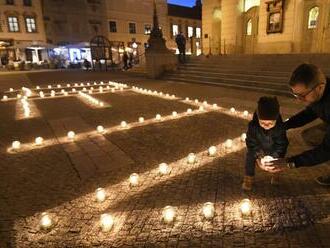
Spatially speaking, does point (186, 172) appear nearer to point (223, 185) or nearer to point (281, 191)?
point (223, 185)

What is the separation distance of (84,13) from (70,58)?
732cm

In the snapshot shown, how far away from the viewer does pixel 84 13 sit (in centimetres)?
4356

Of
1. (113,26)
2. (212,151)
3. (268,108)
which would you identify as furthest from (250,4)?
→ (113,26)

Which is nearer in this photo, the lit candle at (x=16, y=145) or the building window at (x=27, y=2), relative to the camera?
the lit candle at (x=16, y=145)

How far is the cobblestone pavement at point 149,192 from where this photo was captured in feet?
10.1

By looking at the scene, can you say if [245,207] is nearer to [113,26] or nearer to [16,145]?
[16,145]

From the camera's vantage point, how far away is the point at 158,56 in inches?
739

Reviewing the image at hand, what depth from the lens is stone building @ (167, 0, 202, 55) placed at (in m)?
53.7

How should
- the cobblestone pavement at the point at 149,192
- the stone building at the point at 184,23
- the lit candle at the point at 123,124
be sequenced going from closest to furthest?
the cobblestone pavement at the point at 149,192, the lit candle at the point at 123,124, the stone building at the point at 184,23

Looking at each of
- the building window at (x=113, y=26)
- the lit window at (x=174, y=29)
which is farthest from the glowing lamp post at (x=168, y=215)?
the lit window at (x=174, y=29)

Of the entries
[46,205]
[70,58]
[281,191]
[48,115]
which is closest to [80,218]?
[46,205]

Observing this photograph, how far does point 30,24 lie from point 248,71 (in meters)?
38.2

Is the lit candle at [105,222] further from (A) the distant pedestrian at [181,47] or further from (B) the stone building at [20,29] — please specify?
(B) the stone building at [20,29]

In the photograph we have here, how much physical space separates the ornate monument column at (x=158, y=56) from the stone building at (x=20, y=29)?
85.3 feet
